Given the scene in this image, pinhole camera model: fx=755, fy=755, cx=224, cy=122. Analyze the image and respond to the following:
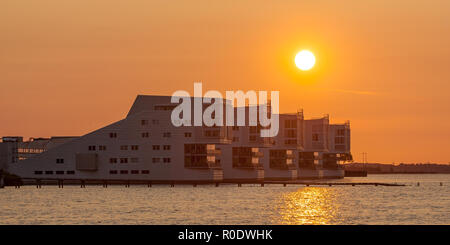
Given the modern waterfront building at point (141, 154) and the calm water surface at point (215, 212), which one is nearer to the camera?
the calm water surface at point (215, 212)

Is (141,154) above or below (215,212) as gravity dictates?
above

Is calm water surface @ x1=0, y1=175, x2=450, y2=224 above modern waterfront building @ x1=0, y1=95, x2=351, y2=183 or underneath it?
underneath

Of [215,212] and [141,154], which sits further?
[141,154]

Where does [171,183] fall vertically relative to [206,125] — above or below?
below

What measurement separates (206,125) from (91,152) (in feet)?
98.6

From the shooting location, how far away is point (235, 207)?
329ft

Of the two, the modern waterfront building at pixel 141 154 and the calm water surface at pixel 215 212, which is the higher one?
the modern waterfront building at pixel 141 154

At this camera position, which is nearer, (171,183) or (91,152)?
(171,183)

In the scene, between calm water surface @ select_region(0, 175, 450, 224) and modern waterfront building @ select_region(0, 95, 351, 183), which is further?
modern waterfront building @ select_region(0, 95, 351, 183)
